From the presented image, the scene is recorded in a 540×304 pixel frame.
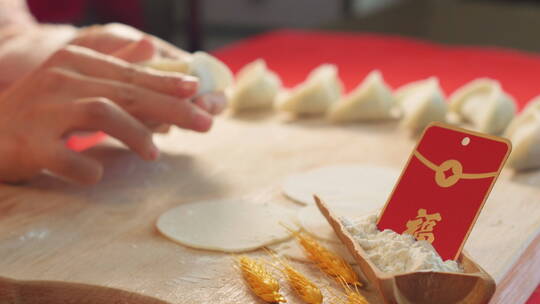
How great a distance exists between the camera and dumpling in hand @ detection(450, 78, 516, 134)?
1492 millimetres

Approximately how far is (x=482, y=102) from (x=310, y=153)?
0.44 meters

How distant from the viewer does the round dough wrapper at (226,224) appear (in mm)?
1024

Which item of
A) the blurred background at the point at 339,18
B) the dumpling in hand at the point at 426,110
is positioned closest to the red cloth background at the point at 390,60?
the dumpling in hand at the point at 426,110

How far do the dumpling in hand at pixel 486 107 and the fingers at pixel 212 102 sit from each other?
565mm

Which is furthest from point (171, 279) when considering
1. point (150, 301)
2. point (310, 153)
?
point (310, 153)

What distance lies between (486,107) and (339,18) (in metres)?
3.45

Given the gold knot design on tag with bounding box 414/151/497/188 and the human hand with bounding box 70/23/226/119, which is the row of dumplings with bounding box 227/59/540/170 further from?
the gold knot design on tag with bounding box 414/151/497/188

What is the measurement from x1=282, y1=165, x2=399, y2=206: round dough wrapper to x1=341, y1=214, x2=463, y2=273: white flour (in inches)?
10.0

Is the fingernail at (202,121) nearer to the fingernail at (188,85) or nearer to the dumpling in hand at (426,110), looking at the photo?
the fingernail at (188,85)

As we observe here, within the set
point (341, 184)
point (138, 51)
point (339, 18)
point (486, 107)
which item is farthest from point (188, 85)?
point (339, 18)

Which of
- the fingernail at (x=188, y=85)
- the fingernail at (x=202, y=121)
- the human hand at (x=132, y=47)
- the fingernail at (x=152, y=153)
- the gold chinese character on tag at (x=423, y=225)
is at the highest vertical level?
the gold chinese character on tag at (x=423, y=225)

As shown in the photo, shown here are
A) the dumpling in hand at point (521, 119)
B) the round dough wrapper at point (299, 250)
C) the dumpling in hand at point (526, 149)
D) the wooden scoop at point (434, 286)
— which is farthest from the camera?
the dumpling in hand at point (521, 119)

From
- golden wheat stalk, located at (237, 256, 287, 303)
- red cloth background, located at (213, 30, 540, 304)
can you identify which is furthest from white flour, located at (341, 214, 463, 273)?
red cloth background, located at (213, 30, 540, 304)

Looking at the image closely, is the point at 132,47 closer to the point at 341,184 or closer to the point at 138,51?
the point at 138,51
